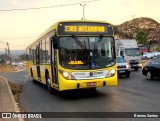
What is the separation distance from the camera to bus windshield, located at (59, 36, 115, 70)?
12633 mm

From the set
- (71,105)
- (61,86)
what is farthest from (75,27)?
(71,105)

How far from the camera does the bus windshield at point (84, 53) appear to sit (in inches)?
497

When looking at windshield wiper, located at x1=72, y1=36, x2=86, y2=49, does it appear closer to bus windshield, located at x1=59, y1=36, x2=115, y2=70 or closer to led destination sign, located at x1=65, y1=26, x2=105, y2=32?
bus windshield, located at x1=59, y1=36, x2=115, y2=70

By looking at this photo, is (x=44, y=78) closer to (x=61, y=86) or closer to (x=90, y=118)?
(x=61, y=86)

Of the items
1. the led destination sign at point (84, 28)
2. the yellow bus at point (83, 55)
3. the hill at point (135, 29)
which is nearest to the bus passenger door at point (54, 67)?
the yellow bus at point (83, 55)

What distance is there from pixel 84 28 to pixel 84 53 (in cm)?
110

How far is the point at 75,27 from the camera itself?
42.9 ft

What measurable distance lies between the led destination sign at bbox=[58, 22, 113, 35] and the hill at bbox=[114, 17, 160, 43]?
8518cm

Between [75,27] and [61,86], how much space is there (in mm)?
2500

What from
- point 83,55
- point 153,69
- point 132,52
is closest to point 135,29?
point 132,52

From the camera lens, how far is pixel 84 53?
503 inches

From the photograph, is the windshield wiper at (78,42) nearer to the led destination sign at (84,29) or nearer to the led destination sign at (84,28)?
the led destination sign at (84,28)

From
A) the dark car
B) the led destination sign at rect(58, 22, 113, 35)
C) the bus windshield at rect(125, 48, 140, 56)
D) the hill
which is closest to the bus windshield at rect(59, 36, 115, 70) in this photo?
the led destination sign at rect(58, 22, 113, 35)

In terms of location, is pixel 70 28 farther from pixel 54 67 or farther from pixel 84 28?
pixel 54 67
